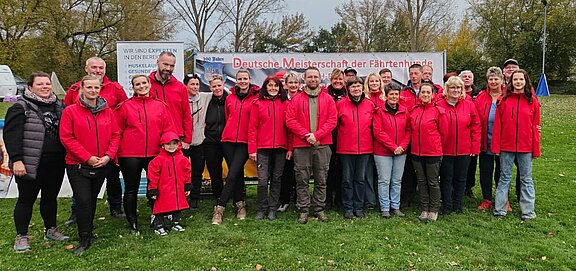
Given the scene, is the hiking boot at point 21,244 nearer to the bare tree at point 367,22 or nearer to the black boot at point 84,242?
the black boot at point 84,242

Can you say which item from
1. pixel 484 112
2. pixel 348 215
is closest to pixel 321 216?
pixel 348 215

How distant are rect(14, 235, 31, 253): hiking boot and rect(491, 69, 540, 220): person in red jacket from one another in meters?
5.54

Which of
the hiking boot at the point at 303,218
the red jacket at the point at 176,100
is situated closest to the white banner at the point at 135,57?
the red jacket at the point at 176,100

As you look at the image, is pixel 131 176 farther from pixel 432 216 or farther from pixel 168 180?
pixel 432 216

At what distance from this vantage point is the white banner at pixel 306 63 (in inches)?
336

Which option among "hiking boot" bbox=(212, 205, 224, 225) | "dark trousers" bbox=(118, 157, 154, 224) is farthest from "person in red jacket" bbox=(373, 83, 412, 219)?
"dark trousers" bbox=(118, 157, 154, 224)

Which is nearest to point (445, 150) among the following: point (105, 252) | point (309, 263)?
point (309, 263)

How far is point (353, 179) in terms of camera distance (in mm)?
5824

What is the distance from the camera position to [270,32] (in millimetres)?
34562

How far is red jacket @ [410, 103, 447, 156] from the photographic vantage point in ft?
18.0

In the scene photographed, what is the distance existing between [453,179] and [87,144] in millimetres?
4447

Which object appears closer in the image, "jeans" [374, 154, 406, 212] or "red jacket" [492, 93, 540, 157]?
"red jacket" [492, 93, 540, 157]

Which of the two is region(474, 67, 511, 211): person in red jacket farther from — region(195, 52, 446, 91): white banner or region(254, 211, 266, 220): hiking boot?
region(254, 211, 266, 220): hiking boot

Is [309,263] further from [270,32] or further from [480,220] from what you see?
[270,32]
